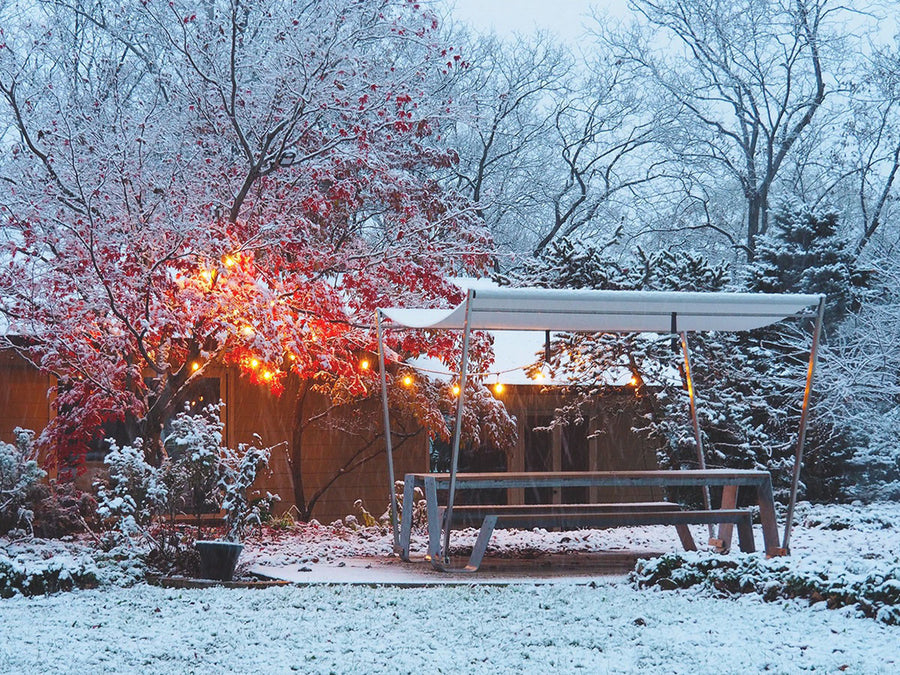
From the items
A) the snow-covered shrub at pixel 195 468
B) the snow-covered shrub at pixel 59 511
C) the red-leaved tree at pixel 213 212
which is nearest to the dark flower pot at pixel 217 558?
the snow-covered shrub at pixel 195 468

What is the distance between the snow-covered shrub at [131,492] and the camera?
25.9 feet

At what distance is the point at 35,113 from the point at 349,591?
5860 millimetres

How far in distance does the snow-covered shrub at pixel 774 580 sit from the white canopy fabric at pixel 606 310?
196 cm

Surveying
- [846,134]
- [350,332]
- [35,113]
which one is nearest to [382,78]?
[350,332]

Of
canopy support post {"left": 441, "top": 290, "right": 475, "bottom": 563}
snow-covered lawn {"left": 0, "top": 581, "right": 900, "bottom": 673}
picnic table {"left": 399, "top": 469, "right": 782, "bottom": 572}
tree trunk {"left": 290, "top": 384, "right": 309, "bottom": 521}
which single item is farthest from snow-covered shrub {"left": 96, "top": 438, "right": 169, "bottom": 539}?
tree trunk {"left": 290, "top": 384, "right": 309, "bottom": 521}

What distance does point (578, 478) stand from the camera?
833 centimetres

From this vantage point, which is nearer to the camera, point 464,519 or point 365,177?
point 464,519

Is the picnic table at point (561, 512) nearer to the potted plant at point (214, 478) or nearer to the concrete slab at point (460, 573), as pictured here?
the concrete slab at point (460, 573)

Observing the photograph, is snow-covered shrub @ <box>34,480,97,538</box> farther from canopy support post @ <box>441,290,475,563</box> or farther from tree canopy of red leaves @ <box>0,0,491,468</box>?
canopy support post @ <box>441,290,475,563</box>

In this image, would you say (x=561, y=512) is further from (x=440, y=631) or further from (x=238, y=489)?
(x=440, y=631)

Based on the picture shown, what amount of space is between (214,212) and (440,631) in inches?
243

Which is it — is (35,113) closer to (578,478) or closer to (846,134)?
(578,478)

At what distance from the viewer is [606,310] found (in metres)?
8.18

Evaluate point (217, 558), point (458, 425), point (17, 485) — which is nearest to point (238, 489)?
point (217, 558)
